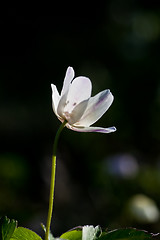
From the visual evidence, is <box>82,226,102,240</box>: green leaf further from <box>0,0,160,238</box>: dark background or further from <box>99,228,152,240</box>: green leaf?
<box>0,0,160,238</box>: dark background

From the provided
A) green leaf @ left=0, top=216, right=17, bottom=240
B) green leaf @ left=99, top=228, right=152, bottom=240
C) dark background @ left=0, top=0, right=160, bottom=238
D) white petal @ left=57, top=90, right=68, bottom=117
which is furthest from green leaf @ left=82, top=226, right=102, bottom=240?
dark background @ left=0, top=0, right=160, bottom=238

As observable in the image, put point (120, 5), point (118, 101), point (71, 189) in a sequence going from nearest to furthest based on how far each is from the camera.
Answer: point (71, 189)
point (118, 101)
point (120, 5)

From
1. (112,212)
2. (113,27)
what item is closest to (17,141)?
(112,212)

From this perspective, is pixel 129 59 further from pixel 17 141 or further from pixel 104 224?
pixel 104 224

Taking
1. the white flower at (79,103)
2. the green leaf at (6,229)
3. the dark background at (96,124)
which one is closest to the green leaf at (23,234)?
the green leaf at (6,229)

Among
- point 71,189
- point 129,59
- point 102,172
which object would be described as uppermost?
point 129,59

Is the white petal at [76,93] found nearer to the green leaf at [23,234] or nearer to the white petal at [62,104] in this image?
the white petal at [62,104]

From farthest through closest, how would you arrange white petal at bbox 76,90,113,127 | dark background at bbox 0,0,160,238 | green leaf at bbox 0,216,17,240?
dark background at bbox 0,0,160,238, white petal at bbox 76,90,113,127, green leaf at bbox 0,216,17,240

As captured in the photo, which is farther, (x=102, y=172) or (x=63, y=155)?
(x=63, y=155)
